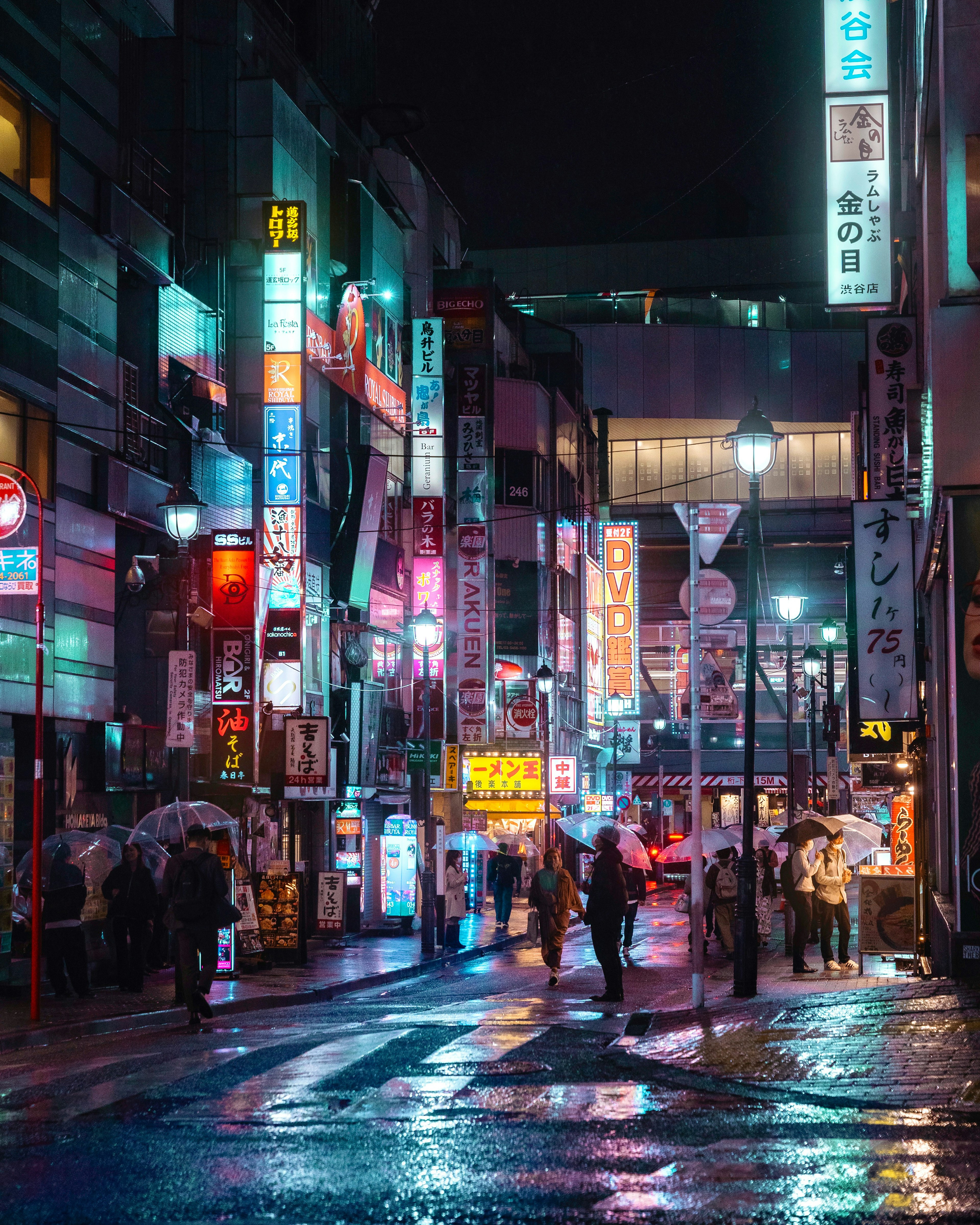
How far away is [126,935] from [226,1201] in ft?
44.6

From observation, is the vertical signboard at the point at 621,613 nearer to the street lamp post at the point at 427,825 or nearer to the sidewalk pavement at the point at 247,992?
the sidewalk pavement at the point at 247,992

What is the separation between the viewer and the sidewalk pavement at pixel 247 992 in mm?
16703

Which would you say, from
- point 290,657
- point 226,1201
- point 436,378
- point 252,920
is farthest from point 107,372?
point 226,1201

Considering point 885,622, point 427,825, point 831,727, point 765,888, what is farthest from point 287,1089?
point 831,727

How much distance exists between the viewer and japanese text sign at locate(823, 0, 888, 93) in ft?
71.4

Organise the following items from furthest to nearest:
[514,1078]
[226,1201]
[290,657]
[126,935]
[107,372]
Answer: [290,657], [107,372], [126,935], [514,1078], [226,1201]

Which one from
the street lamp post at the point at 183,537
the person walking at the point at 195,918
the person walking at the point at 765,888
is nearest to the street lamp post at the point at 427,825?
the street lamp post at the point at 183,537

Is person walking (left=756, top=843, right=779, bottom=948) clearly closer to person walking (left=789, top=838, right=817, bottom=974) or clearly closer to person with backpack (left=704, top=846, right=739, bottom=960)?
person with backpack (left=704, top=846, right=739, bottom=960)

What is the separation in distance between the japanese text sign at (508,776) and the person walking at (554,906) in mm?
20518

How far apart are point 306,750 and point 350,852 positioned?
7.25 m

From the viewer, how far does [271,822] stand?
31.5 meters

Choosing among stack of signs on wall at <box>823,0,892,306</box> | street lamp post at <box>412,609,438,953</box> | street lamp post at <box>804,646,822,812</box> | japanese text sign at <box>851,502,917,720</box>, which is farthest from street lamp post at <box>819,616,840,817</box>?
stack of signs on wall at <box>823,0,892,306</box>

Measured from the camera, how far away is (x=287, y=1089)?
11.4 metres

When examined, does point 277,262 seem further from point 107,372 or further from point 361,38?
point 361,38
